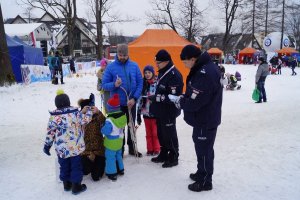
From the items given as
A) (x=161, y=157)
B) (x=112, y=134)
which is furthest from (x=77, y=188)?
(x=161, y=157)

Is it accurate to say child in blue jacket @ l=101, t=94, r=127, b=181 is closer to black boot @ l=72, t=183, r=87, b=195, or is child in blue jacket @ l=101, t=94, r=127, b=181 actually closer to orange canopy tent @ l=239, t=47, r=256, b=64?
black boot @ l=72, t=183, r=87, b=195

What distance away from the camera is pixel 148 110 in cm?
480

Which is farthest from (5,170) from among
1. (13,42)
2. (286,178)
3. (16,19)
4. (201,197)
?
(16,19)

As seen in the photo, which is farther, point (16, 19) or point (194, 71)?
point (16, 19)

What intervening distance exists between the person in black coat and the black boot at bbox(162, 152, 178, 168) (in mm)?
803

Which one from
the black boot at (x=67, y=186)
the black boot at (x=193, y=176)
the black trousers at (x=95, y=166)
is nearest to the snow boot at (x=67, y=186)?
the black boot at (x=67, y=186)

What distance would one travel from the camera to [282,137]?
19.3 feet

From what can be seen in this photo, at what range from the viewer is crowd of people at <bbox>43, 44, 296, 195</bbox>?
3428 millimetres

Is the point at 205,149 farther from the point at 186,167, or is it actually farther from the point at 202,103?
the point at 186,167

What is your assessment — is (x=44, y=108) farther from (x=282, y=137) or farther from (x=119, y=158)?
(x=282, y=137)

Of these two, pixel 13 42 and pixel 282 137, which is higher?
pixel 13 42

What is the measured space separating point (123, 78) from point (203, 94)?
5.48ft

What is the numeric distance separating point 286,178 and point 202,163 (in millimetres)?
1376

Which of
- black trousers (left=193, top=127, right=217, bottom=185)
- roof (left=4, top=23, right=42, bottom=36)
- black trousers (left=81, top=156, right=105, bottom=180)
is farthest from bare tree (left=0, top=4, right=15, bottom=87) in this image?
roof (left=4, top=23, right=42, bottom=36)
